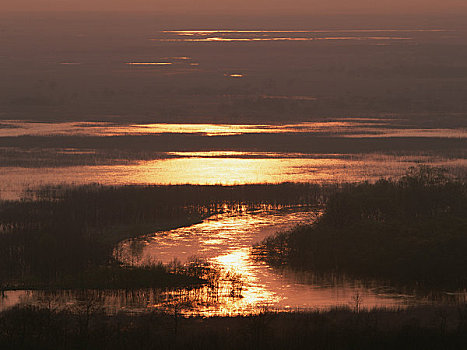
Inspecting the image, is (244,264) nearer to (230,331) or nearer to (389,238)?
(389,238)

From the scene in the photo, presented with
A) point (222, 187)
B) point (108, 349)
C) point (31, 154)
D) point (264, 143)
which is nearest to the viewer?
point (108, 349)

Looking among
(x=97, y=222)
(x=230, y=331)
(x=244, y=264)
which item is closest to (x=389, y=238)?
(x=244, y=264)

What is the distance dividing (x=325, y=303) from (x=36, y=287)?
13.5m

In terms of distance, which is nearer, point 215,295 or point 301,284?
point 215,295

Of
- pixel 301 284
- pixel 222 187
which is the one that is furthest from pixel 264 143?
pixel 301 284

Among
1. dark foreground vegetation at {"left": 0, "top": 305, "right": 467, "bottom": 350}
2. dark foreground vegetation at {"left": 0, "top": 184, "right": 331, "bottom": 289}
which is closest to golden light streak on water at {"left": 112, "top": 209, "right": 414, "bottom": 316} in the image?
dark foreground vegetation at {"left": 0, "top": 184, "right": 331, "bottom": 289}

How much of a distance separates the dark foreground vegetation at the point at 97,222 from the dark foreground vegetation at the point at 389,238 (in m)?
8.37

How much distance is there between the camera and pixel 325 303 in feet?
145

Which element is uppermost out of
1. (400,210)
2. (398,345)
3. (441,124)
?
(441,124)

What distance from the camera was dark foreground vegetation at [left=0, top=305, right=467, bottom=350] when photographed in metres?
36.0

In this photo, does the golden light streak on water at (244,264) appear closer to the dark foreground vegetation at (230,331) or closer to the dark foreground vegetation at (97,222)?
the dark foreground vegetation at (97,222)

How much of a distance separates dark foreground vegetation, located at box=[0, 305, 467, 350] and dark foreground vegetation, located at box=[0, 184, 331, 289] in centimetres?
609

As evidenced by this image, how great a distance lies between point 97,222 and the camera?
60.0 metres

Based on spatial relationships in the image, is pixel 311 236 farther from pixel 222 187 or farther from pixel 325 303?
pixel 222 187
